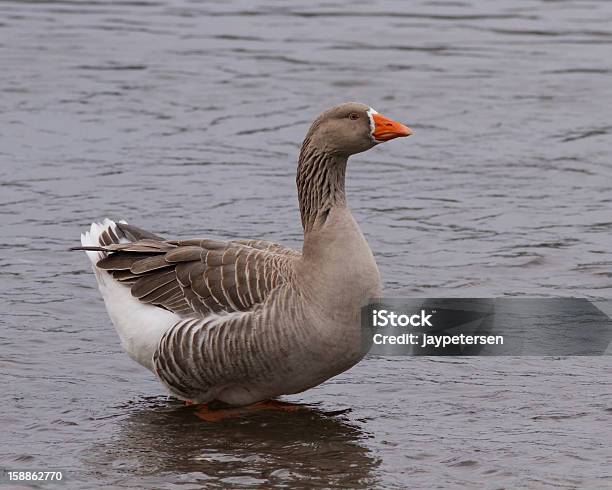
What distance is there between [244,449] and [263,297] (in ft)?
2.55

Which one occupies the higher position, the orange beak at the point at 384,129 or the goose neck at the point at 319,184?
the orange beak at the point at 384,129

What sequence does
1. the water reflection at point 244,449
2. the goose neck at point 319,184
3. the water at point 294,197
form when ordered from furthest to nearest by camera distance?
the goose neck at point 319,184 < the water at point 294,197 < the water reflection at point 244,449

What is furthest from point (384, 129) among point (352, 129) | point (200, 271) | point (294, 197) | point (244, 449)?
point (294, 197)

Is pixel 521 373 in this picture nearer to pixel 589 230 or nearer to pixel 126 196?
pixel 589 230

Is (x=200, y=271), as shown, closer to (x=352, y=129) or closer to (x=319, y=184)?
(x=319, y=184)

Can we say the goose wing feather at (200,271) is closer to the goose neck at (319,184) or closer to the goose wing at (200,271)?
the goose wing at (200,271)

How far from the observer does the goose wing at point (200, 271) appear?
6.86m

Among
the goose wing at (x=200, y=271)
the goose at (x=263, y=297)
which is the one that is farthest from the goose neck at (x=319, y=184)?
the goose wing at (x=200, y=271)

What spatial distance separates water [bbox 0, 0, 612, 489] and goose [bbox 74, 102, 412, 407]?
0.33 metres

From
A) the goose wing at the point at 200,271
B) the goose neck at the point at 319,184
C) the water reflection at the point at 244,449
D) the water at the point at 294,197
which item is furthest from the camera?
the goose neck at the point at 319,184

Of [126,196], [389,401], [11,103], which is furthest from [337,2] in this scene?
[389,401]

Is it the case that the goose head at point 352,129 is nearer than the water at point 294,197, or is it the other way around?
the water at point 294,197

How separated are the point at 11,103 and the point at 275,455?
8192 millimetres

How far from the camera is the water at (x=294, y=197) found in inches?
258
